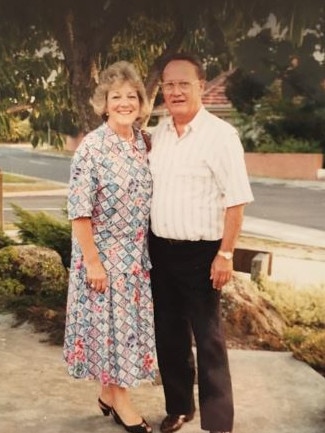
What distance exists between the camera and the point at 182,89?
3041 millimetres

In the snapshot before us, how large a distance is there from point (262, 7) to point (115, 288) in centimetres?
275

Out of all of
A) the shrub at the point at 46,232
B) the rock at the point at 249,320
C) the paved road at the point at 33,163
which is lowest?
the rock at the point at 249,320

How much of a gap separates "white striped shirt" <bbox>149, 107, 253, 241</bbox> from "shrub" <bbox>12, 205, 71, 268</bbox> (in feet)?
12.0

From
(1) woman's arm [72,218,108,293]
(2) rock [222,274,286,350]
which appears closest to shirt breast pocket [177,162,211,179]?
(1) woman's arm [72,218,108,293]

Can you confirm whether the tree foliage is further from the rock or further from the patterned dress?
the patterned dress

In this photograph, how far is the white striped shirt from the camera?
2973 mm

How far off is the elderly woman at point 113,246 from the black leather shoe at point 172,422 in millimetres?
79

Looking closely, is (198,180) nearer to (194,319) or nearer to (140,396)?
(194,319)

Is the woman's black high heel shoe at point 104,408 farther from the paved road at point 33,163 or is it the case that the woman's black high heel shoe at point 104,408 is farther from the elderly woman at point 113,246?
the paved road at point 33,163

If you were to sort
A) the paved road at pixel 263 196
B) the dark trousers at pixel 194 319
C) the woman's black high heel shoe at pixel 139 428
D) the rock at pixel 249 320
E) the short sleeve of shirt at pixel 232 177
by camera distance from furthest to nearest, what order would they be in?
the paved road at pixel 263 196, the rock at pixel 249 320, the woman's black high heel shoe at pixel 139 428, the dark trousers at pixel 194 319, the short sleeve of shirt at pixel 232 177

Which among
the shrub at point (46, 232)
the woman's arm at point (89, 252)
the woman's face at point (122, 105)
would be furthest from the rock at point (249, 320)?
the woman's face at point (122, 105)

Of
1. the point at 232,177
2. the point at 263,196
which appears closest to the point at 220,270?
the point at 232,177

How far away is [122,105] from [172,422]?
1479 millimetres

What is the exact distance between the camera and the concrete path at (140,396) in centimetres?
333
